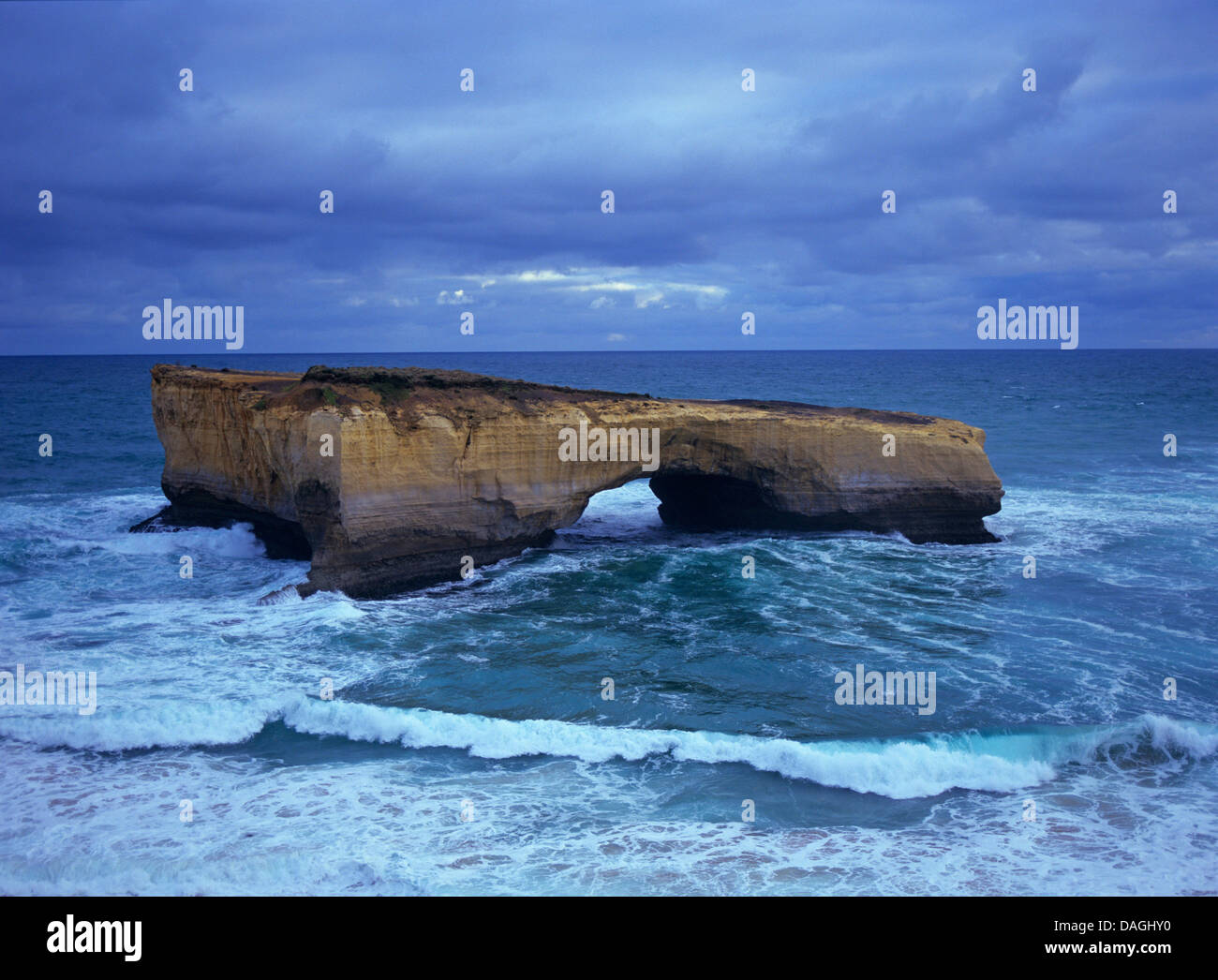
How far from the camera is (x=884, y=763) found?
9875 millimetres

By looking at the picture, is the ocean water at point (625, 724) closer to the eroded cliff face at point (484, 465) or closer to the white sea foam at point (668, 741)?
the white sea foam at point (668, 741)

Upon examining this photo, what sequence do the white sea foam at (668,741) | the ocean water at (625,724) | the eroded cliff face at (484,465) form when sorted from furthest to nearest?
the eroded cliff face at (484,465) → the white sea foam at (668,741) → the ocean water at (625,724)

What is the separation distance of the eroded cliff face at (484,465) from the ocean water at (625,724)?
2.65 feet

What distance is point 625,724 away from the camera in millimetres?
10922

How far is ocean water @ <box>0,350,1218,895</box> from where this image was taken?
815 centimetres

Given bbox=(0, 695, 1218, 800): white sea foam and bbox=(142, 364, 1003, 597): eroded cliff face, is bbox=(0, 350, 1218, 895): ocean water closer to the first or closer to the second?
bbox=(0, 695, 1218, 800): white sea foam

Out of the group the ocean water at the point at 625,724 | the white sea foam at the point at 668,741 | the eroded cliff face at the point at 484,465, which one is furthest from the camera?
the eroded cliff face at the point at 484,465

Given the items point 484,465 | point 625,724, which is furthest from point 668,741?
point 484,465

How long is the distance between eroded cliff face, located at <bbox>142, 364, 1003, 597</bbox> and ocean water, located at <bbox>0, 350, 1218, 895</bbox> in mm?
806

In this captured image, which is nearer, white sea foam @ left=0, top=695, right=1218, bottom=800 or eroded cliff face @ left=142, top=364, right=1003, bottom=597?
white sea foam @ left=0, top=695, right=1218, bottom=800

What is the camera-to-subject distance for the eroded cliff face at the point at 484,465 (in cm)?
1583

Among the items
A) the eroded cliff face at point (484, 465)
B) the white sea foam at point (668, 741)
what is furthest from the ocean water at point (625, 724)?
the eroded cliff face at point (484, 465)

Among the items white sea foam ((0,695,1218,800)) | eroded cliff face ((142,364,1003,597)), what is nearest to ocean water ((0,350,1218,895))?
white sea foam ((0,695,1218,800))

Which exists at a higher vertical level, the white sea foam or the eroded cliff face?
the eroded cliff face
